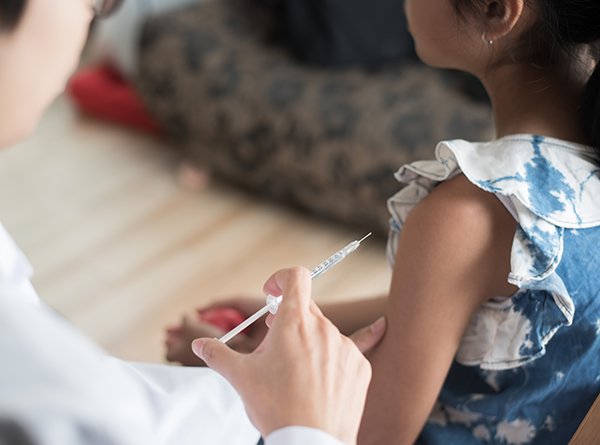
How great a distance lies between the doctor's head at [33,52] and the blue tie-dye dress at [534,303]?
43cm

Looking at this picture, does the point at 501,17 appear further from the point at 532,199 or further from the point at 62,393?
the point at 62,393

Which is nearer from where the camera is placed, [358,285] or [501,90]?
[501,90]

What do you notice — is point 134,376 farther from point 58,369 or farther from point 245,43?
point 245,43

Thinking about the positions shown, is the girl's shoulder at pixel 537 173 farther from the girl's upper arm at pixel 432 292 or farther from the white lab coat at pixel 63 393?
the white lab coat at pixel 63 393

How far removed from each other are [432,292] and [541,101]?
0.30 metres

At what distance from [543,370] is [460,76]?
1367 millimetres

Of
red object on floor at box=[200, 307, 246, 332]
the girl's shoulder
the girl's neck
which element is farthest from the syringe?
red object on floor at box=[200, 307, 246, 332]

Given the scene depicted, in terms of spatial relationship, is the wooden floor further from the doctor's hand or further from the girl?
the doctor's hand

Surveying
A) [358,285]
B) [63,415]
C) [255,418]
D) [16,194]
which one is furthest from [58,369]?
[16,194]

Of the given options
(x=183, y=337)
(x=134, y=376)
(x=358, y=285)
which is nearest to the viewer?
(x=134, y=376)

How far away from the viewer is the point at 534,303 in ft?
2.03

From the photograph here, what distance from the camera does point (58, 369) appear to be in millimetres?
446

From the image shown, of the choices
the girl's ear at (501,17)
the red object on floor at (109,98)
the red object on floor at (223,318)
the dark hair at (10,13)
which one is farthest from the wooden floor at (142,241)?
the dark hair at (10,13)

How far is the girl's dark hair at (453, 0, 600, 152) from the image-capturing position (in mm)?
612
